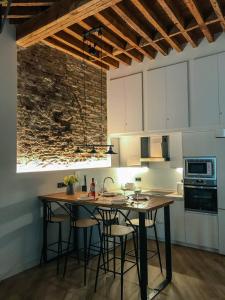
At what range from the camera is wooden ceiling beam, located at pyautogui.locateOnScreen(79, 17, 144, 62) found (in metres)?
3.72

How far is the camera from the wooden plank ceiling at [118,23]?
316cm

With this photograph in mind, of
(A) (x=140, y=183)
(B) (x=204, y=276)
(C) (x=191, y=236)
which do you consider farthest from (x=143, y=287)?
(A) (x=140, y=183)

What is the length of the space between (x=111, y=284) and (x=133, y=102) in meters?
3.27

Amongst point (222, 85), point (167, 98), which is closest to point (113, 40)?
point (167, 98)

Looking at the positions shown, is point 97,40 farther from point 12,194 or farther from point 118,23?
point 12,194

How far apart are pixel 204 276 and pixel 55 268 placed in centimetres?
201

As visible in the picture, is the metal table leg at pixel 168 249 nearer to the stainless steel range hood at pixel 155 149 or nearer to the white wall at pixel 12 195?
the stainless steel range hood at pixel 155 149

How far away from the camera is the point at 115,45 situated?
14.4 ft

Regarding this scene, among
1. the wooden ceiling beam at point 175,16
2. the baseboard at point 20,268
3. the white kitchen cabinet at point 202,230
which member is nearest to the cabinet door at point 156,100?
the wooden ceiling beam at point 175,16

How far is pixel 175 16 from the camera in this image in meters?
3.49

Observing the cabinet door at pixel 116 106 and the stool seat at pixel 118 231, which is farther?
the cabinet door at pixel 116 106

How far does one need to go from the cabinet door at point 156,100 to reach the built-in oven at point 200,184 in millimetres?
888

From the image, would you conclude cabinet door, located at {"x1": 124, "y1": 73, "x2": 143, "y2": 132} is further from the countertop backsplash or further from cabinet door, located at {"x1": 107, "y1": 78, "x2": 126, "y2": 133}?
the countertop backsplash

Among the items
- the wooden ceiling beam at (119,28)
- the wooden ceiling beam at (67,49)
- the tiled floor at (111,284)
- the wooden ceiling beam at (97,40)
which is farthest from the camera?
the wooden ceiling beam at (67,49)
